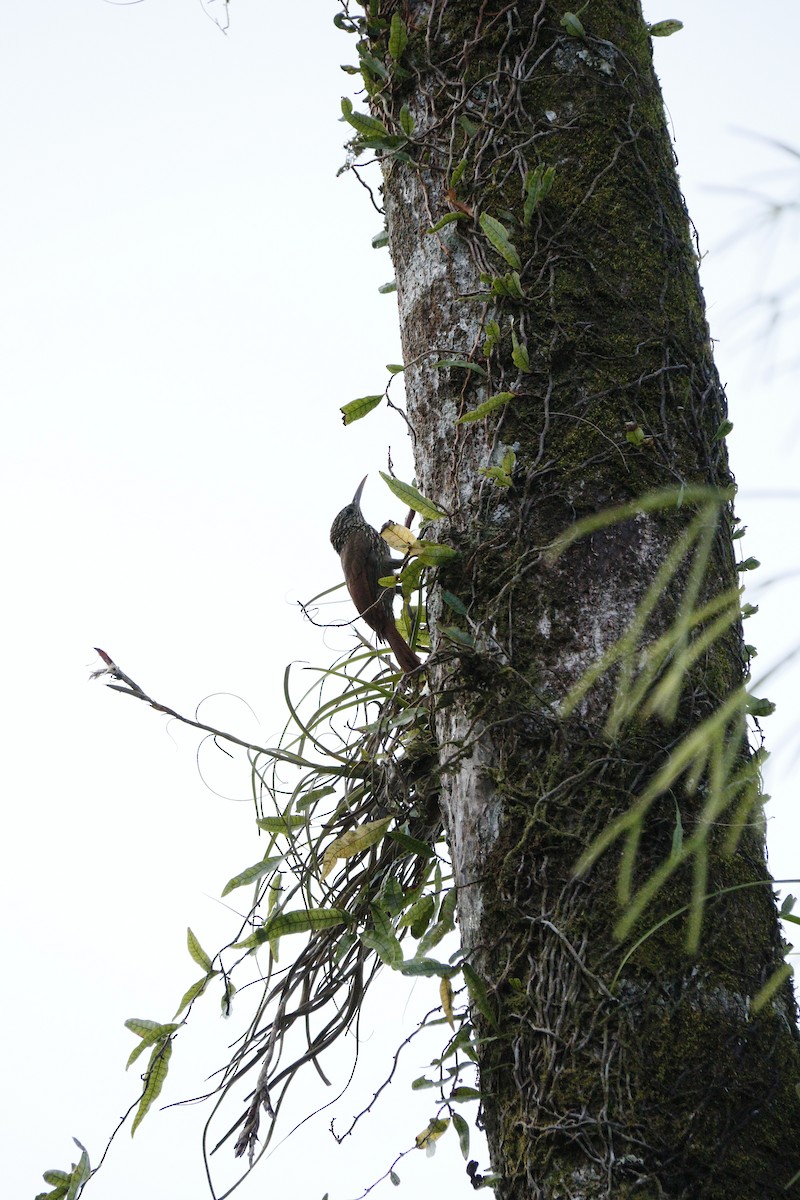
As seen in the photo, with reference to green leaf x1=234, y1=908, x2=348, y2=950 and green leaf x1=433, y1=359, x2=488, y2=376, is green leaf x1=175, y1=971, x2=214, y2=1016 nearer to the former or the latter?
green leaf x1=234, y1=908, x2=348, y2=950

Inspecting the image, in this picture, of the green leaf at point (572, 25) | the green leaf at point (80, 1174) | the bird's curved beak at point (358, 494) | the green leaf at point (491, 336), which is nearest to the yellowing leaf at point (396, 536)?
the green leaf at point (491, 336)

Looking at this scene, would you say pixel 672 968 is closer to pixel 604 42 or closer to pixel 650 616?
pixel 650 616

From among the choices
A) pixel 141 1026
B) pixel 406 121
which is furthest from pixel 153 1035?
pixel 406 121

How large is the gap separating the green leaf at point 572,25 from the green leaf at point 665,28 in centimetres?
26

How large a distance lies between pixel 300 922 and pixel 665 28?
163 cm

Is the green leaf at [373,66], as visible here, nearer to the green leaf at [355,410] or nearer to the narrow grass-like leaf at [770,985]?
the green leaf at [355,410]

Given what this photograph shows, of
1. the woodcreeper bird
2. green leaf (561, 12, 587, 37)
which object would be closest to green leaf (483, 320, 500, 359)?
green leaf (561, 12, 587, 37)

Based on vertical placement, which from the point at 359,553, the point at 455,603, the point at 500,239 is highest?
the point at 359,553

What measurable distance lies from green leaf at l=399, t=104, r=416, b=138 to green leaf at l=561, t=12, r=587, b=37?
0.91 ft

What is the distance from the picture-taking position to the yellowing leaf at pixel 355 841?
189cm

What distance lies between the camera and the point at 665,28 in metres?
2.02

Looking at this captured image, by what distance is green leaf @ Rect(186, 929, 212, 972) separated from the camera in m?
1.94

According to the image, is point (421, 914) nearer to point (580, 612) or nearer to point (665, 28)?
point (580, 612)

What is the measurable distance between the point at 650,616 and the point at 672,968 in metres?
0.43
